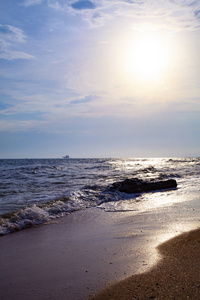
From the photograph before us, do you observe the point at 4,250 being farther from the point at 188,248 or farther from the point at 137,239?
the point at 188,248

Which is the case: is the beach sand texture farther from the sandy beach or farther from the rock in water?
the rock in water

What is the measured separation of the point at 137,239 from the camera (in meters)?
4.93

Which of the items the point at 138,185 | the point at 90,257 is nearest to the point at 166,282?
the point at 90,257

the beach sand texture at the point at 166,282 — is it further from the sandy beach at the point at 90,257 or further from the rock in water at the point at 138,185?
the rock in water at the point at 138,185

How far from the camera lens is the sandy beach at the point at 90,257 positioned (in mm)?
3074

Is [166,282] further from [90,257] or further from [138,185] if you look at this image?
[138,185]

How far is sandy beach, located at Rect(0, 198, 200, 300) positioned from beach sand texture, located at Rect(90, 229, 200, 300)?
0.01 meters

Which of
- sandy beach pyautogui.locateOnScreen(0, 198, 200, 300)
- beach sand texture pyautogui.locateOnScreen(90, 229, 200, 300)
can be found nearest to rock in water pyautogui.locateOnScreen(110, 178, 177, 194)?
sandy beach pyautogui.locateOnScreen(0, 198, 200, 300)

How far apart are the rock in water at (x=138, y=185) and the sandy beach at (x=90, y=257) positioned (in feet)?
15.0

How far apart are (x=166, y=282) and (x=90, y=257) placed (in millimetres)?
1405

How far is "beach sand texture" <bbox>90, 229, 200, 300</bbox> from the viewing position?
2.77 m

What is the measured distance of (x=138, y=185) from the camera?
38.9 ft

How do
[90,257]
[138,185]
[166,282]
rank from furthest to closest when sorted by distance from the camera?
[138,185]
[90,257]
[166,282]

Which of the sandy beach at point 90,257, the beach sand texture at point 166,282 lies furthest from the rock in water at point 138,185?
the beach sand texture at point 166,282
